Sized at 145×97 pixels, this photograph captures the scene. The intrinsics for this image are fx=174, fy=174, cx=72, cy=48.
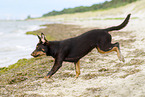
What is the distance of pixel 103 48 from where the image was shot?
19.2 ft

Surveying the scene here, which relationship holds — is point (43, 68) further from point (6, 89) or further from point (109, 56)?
point (109, 56)

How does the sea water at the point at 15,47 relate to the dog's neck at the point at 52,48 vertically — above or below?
below

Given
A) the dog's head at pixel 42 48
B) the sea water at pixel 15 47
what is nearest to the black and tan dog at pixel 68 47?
the dog's head at pixel 42 48

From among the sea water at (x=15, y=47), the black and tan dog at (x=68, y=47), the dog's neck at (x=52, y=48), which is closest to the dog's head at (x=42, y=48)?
the black and tan dog at (x=68, y=47)

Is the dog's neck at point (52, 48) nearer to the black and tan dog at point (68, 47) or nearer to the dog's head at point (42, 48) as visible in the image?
the black and tan dog at point (68, 47)

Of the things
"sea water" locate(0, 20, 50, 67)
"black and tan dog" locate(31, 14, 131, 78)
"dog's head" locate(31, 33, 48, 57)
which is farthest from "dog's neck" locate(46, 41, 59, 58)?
"sea water" locate(0, 20, 50, 67)

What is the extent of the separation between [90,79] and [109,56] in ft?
11.2

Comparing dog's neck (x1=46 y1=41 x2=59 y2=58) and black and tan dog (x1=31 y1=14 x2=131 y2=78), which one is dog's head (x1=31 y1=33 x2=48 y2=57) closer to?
black and tan dog (x1=31 y1=14 x2=131 y2=78)

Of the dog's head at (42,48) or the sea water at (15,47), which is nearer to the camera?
the dog's head at (42,48)

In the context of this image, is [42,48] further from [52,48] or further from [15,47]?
[15,47]

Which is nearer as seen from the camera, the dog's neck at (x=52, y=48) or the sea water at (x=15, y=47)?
the dog's neck at (x=52, y=48)

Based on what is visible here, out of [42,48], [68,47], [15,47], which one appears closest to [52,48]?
[42,48]

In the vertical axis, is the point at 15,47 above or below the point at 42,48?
below

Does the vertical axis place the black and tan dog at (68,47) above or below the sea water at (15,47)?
above
